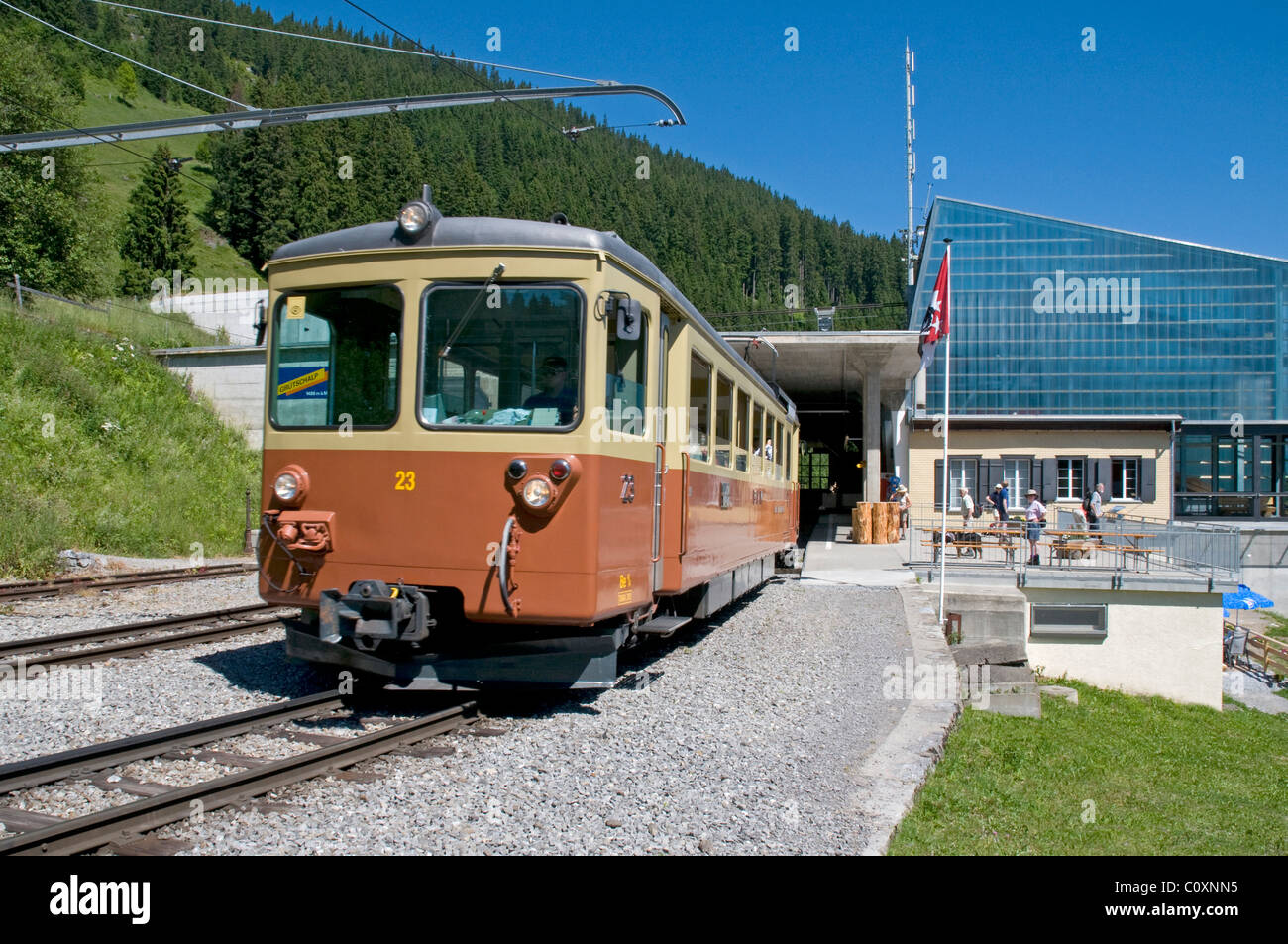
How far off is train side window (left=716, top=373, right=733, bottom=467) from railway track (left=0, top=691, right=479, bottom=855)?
3.68 meters

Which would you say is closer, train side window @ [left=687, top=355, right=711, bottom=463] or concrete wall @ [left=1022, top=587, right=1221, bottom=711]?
train side window @ [left=687, top=355, right=711, bottom=463]

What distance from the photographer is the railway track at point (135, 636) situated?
760cm

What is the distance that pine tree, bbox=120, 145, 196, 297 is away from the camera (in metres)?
62.4

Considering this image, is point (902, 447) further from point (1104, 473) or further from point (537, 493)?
point (537, 493)

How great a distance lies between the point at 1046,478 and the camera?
31469 mm

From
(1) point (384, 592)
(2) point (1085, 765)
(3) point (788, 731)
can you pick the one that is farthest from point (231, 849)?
(2) point (1085, 765)

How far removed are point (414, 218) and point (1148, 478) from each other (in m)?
31.3

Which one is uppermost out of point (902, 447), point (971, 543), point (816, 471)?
point (902, 447)

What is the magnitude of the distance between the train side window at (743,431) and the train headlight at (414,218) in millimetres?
4610

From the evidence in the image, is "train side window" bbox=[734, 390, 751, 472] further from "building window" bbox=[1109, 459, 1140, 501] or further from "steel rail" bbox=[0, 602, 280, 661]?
"building window" bbox=[1109, 459, 1140, 501]

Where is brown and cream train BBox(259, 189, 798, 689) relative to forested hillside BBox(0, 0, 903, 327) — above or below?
below

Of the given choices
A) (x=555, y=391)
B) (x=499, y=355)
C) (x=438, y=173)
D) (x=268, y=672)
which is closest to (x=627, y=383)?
(x=555, y=391)

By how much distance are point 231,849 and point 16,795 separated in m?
1.41
